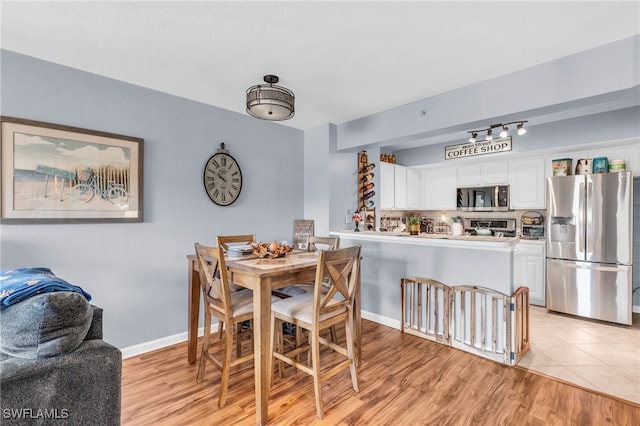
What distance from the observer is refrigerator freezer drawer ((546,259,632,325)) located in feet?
11.3

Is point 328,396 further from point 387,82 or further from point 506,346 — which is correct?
point 387,82

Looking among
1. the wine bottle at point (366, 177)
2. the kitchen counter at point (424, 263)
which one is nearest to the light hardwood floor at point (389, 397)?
the kitchen counter at point (424, 263)

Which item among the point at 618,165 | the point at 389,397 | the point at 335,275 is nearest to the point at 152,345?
the point at 335,275

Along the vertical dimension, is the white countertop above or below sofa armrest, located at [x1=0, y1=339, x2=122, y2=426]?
above

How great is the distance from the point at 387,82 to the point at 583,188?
2.92 metres

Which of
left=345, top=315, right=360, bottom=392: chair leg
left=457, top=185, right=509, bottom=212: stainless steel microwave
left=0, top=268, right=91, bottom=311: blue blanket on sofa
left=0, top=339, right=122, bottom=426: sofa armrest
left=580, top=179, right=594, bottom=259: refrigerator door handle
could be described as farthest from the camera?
left=457, top=185, right=509, bottom=212: stainless steel microwave

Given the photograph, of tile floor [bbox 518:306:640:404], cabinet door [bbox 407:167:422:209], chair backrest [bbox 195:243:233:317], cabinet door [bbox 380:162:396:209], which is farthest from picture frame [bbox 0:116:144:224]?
cabinet door [bbox 407:167:422:209]

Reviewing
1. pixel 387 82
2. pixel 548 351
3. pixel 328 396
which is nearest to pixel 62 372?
pixel 328 396

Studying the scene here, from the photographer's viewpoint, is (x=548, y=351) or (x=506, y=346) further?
(x=548, y=351)

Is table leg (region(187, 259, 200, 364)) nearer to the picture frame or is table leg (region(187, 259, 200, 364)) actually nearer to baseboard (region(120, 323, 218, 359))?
baseboard (region(120, 323, 218, 359))

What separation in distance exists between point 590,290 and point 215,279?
428cm

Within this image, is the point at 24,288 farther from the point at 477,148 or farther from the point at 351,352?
the point at 477,148

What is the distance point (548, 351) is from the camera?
112 inches

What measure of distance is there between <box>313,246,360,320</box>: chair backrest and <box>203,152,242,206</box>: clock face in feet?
6.04
